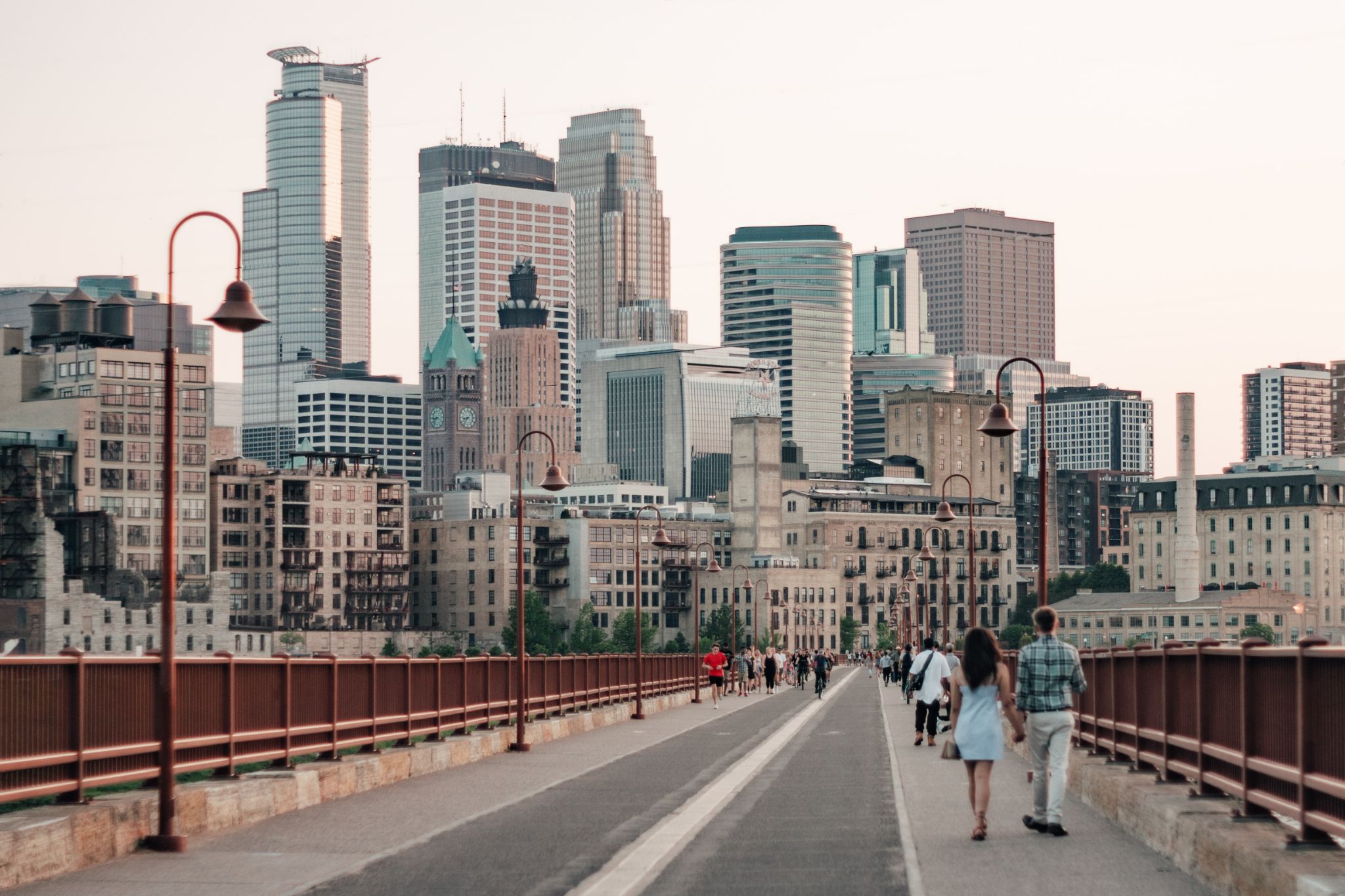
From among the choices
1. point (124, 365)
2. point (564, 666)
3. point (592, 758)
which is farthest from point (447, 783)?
point (124, 365)

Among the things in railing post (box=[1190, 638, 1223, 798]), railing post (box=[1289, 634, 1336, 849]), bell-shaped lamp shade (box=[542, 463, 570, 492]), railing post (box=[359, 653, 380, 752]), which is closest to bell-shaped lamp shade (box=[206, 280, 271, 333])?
railing post (box=[359, 653, 380, 752])

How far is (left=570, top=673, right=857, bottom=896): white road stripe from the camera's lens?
51.1 feet

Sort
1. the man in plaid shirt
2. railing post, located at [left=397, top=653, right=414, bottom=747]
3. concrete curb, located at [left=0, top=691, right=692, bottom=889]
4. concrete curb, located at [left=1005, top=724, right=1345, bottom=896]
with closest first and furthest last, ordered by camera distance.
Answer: concrete curb, located at [left=1005, top=724, right=1345, bottom=896], concrete curb, located at [left=0, top=691, right=692, bottom=889], the man in plaid shirt, railing post, located at [left=397, top=653, right=414, bottom=747]

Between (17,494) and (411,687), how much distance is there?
149 m

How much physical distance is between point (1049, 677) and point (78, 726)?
833cm

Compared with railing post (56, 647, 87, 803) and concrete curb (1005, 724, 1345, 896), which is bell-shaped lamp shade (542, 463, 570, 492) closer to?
concrete curb (1005, 724, 1345, 896)

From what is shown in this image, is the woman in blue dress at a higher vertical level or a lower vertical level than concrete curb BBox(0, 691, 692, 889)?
higher

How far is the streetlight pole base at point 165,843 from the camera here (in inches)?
715

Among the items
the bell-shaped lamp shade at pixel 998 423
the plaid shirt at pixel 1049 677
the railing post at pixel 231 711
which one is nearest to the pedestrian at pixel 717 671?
the bell-shaped lamp shade at pixel 998 423

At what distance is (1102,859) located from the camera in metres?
17.1

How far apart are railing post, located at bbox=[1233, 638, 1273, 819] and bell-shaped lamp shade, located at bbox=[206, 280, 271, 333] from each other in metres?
9.26

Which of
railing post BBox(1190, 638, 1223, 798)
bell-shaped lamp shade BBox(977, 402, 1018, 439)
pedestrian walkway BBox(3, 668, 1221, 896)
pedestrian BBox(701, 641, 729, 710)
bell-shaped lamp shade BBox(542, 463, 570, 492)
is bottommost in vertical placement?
pedestrian BBox(701, 641, 729, 710)

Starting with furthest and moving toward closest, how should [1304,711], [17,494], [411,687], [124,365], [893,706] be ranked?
[124,365]
[17,494]
[893,706]
[411,687]
[1304,711]

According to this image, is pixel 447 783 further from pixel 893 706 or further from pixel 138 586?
pixel 138 586
